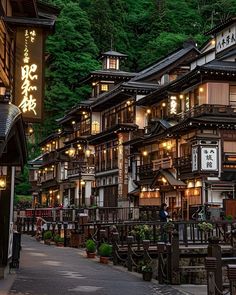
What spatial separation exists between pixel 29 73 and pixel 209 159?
92.8 ft

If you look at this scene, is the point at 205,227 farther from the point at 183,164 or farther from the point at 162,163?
the point at 162,163

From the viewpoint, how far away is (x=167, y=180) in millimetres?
45875

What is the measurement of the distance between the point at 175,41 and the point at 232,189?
44602 mm

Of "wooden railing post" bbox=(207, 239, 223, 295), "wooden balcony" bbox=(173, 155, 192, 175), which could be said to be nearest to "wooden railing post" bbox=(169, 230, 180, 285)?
"wooden railing post" bbox=(207, 239, 223, 295)

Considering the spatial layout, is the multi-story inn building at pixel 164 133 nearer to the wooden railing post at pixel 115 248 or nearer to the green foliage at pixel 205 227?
the green foliage at pixel 205 227

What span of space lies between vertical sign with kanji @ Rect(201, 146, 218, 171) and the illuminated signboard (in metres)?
27.5

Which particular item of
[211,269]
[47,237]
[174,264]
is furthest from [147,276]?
[47,237]

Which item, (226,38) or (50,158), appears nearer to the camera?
(226,38)

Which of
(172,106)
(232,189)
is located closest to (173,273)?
(232,189)

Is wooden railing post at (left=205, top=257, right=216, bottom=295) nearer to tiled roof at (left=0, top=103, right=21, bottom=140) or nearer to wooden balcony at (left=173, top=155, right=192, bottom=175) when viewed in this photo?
tiled roof at (left=0, top=103, right=21, bottom=140)

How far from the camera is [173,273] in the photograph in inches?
772

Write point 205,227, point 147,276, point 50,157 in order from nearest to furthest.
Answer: point 147,276
point 205,227
point 50,157

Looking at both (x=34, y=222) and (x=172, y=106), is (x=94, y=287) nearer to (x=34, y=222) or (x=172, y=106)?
(x=34, y=222)

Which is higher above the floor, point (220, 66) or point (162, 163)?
point (220, 66)
